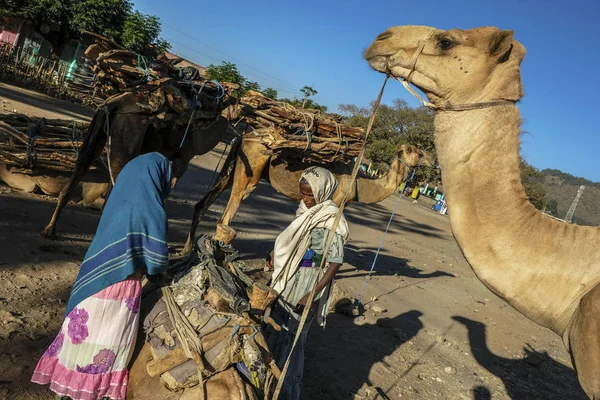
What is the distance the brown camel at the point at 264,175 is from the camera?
7176mm

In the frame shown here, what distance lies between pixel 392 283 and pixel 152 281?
7145 mm

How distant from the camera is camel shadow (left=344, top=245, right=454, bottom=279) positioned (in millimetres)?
10070

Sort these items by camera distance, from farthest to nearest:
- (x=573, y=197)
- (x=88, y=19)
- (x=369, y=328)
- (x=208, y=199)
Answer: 1. (x=573, y=197)
2. (x=88, y=19)
3. (x=208, y=199)
4. (x=369, y=328)

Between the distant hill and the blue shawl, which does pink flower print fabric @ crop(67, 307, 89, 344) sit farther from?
the distant hill

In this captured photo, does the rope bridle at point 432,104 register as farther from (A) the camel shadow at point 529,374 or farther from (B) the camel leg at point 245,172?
(B) the camel leg at point 245,172

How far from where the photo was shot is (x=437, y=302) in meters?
9.12

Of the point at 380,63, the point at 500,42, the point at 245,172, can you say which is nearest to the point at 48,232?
the point at 245,172

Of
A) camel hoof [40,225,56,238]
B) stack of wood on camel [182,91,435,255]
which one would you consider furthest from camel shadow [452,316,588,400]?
camel hoof [40,225,56,238]

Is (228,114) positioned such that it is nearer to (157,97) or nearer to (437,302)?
(157,97)

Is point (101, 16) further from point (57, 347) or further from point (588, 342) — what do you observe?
point (588, 342)

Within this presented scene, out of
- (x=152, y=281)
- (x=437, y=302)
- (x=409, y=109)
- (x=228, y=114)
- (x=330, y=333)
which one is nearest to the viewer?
(x=152, y=281)

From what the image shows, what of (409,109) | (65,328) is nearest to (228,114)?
(65,328)

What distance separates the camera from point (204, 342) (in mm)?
2369

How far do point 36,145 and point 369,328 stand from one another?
18.6ft
